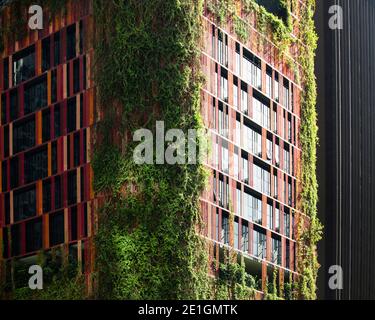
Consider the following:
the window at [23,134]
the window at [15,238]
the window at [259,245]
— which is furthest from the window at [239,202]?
the window at [15,238]

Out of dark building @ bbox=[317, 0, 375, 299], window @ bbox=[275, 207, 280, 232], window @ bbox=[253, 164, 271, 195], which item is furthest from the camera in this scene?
dark building @ bbox=[317, 0, 375, 299]

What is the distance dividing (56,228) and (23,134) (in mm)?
3634

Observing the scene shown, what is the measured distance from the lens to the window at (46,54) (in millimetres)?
37938

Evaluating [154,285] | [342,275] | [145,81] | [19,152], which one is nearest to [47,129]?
[19,152]

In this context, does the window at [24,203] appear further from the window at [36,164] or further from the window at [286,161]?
the window at [286,161]

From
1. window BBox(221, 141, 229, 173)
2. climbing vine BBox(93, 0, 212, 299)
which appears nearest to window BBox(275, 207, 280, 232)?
window BBox(221, 141, 229, 173)

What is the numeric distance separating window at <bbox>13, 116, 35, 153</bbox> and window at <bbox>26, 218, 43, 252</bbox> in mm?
2579

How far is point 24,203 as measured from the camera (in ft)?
124

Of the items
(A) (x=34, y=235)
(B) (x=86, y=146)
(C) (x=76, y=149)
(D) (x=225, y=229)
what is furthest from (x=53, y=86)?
(D) (x=225, y=229)

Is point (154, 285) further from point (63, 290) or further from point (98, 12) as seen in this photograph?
point (98, 12)

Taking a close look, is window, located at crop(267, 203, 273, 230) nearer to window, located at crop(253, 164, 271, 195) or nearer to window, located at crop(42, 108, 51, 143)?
window, located at crop(253, 164, 271, 195)

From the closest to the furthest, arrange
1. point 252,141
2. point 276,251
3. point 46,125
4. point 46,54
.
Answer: point 46,125, point 46,54, point 252,141, point 276,251

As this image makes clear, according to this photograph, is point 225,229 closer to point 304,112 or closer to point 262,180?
point 262,180

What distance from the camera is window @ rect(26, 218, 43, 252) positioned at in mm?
37031
